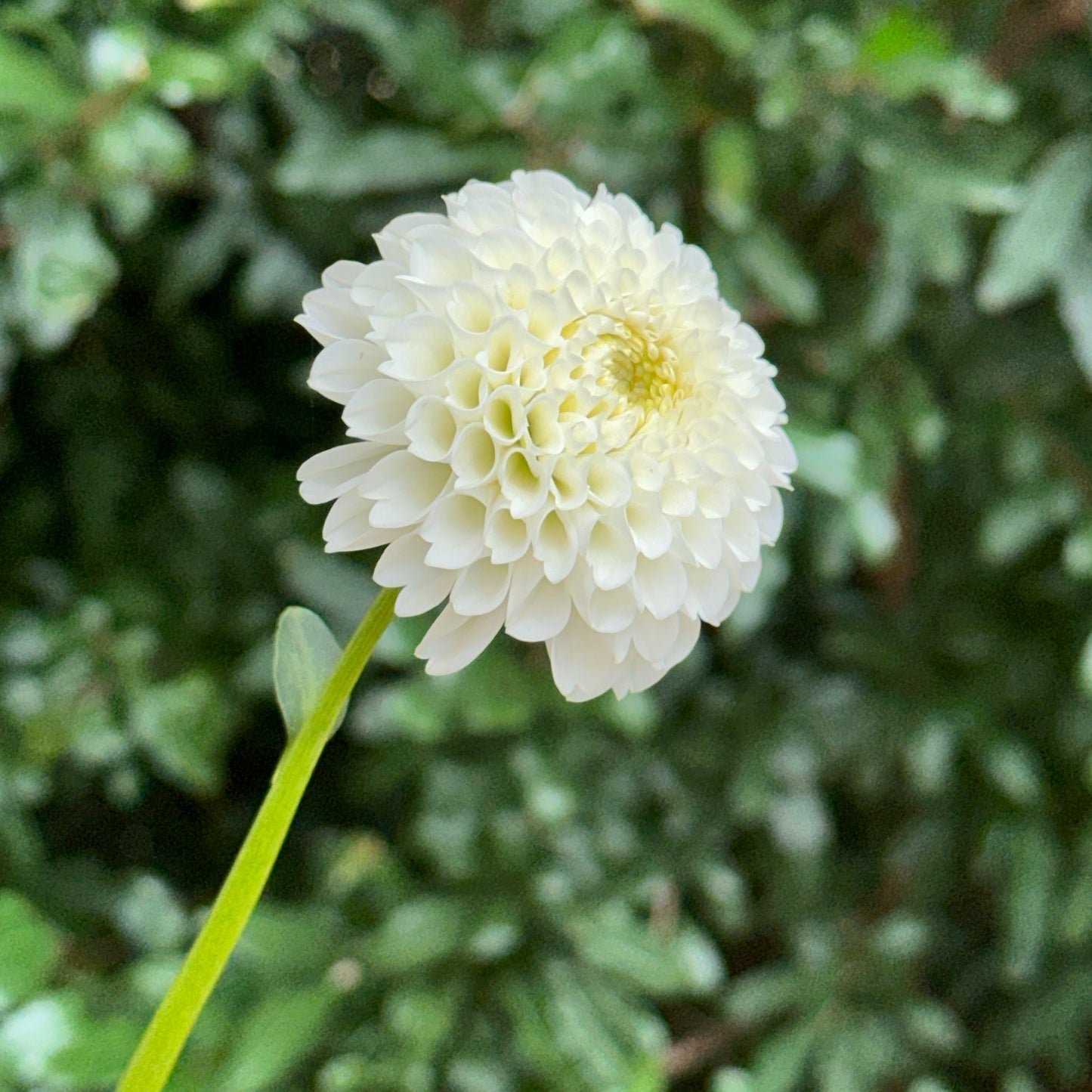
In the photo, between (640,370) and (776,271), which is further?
(776,271)

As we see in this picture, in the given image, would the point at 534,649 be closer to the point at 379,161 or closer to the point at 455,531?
the point at 379,161

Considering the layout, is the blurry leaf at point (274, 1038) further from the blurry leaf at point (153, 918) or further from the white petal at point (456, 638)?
the white petal at point (456, 638)

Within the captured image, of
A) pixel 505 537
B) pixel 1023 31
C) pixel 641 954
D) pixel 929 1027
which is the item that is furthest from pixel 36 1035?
pixel 1023 31

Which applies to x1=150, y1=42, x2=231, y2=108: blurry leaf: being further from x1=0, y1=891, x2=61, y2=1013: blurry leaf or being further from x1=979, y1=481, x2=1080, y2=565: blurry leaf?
x1=979, y1=481, x2=1080, y2=565: blurry leaf

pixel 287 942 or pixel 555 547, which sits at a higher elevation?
pixel 555 547

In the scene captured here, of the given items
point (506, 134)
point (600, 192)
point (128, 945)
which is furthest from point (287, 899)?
point (600, 192)

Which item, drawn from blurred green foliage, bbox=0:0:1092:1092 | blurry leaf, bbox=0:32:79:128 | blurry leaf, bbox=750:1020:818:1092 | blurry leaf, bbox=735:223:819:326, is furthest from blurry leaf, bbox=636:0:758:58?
blurry leaf, bbox=750:1020:818:1092

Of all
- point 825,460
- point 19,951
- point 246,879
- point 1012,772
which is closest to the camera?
point 246,879

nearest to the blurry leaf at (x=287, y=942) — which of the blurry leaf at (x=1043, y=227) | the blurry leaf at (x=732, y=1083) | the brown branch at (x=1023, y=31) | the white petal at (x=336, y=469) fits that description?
the blurry leaf at (x=732, y=1083)
